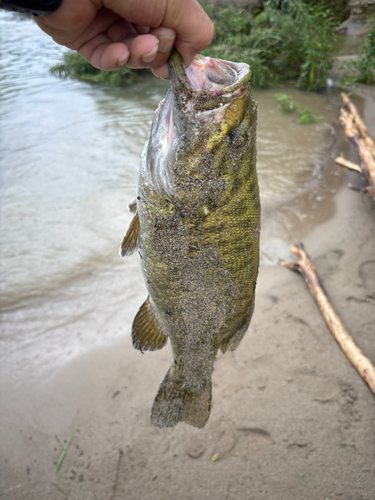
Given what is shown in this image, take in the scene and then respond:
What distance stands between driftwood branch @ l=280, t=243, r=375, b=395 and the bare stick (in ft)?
7.33

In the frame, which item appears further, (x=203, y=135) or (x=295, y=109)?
(x=295, y=109)

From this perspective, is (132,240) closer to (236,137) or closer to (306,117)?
(236,137)

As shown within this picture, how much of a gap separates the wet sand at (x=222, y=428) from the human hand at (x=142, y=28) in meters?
2.49

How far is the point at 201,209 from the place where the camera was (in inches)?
70.9

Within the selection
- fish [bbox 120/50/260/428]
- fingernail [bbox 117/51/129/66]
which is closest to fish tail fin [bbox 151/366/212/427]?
fish [bbox 120/50/260/428]

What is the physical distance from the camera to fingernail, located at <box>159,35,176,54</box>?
1532 millimetres

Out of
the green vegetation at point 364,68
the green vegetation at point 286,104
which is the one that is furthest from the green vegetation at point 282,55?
the green vegetation at point 286,104

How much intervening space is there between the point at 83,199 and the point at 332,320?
12.3ft

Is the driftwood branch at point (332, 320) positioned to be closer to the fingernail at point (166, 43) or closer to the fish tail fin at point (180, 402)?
the fish tail fin at point (180, 402)

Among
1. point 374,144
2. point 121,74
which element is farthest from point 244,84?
point 121,74

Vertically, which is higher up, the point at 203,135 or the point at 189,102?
the point at 189,102

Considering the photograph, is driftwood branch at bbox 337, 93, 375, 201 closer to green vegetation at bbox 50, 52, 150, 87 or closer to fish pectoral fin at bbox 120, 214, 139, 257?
fish pectoral fin at bbox 120, 214, 139, 257

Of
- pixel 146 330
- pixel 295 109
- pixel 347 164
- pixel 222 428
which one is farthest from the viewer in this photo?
pixel 295 109

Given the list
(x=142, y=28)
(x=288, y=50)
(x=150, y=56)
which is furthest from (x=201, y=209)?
(x=288, y=50)
